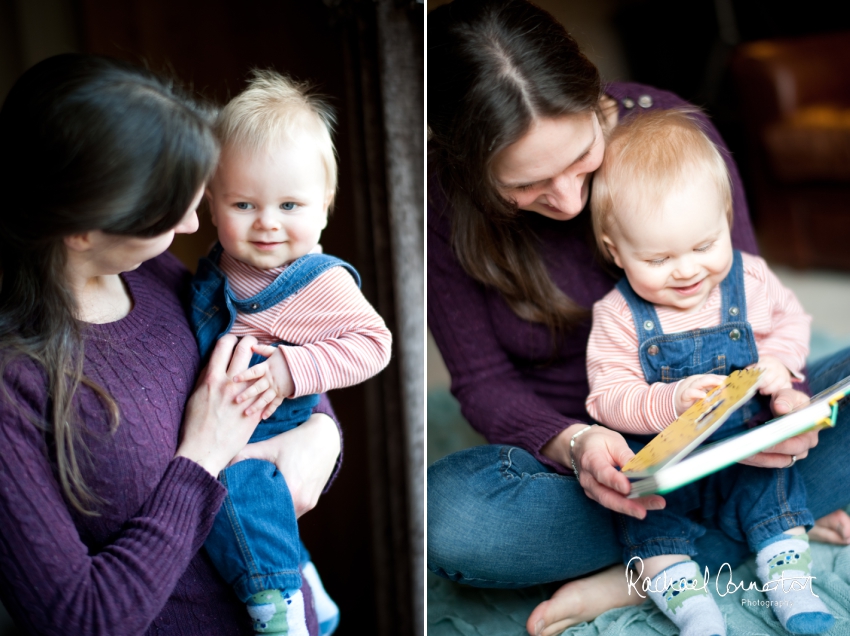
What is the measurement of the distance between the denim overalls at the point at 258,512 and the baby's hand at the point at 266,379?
0.03 meters

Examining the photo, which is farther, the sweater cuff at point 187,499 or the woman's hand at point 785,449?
the woman's hand at point 785,449

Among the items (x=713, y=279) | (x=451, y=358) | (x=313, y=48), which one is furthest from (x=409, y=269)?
(x=713, y=279)

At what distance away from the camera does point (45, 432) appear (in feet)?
2.42

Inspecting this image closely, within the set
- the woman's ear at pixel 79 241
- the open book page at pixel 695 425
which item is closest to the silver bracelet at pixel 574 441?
the open book page at pixel 695 425

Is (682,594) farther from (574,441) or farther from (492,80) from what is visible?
(492,80)

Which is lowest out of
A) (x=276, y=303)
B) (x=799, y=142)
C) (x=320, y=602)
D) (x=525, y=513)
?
(x=320, y=602)

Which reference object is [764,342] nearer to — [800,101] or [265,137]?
[265,137]

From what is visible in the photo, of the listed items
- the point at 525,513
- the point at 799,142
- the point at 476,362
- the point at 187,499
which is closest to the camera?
the point at 187,499

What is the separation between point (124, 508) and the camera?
0.78m

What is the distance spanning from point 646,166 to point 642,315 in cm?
17

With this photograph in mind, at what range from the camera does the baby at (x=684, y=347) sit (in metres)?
0.85

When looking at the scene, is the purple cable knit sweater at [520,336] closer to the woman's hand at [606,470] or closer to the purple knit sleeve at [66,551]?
the woman's hand at [606,470]

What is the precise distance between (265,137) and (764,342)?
64 centimetres

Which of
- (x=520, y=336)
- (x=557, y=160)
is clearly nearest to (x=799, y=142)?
(x=520, y=336)
